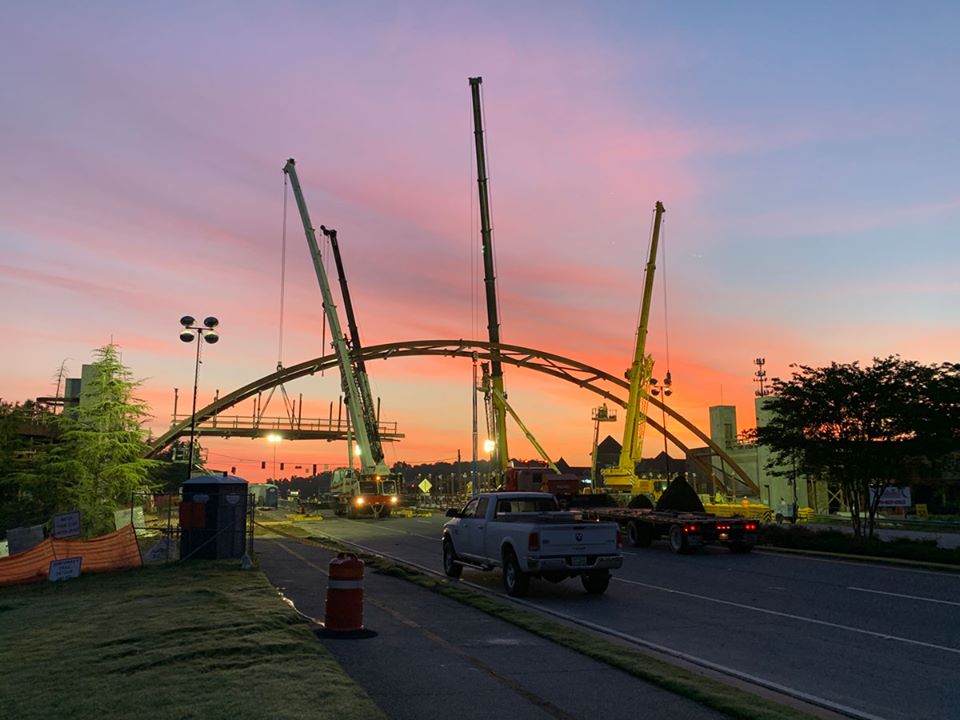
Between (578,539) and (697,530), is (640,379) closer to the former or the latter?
(697,530)

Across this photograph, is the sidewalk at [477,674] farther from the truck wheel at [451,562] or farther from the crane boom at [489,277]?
the crane boom at [489,277]

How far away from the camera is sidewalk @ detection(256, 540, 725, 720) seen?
22.7 feet

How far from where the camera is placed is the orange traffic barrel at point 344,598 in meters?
10.3

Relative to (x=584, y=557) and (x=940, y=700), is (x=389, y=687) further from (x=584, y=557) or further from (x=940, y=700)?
(x=584, y=557)

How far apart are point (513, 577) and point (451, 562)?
3505 mm

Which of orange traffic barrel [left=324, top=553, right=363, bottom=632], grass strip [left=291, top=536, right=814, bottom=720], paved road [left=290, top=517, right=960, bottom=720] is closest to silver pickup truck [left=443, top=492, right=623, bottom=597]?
paved road [left=290, top=517, right=960, bottom=720]

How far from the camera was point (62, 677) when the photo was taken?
7.77 meters

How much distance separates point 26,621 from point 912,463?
25318 mm

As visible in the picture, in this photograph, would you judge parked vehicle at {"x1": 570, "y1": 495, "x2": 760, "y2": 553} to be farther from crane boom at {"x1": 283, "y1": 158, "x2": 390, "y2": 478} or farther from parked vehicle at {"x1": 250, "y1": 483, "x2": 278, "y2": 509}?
parked vehicle at {"x1": 250, "y1": 483, "x2": 278, "y2": 509}

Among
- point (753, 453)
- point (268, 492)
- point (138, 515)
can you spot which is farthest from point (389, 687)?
point (268, 492)

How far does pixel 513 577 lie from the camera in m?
15.0

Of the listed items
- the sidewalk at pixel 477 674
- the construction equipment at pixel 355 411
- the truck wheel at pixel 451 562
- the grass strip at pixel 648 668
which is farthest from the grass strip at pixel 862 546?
the construction equipment at pixel 355 411

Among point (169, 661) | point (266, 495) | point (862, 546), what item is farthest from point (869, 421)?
point (266, 495)

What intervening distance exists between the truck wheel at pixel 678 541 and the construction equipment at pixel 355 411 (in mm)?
33225
